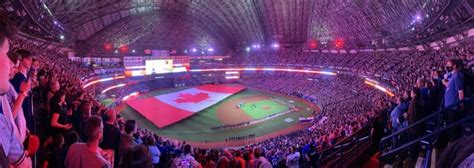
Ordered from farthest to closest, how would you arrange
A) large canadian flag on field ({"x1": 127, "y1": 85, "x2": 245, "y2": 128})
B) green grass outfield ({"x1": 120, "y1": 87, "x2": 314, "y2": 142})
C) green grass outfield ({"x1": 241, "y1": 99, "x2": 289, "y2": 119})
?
1. green grass outfield ({"x1": 241, "y1": 99, "x2": 289, "y2": 119})
2. large canadian flag on field ({"x1": 127, "y1": 85, "x2": 245, "y2": 128})
3. green grass outfield ({"x1": 120, "y1": 87, "x2": 314, "y2": 142})

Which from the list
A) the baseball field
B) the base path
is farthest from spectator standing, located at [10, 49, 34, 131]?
the base path

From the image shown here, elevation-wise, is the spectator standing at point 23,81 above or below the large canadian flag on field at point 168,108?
above

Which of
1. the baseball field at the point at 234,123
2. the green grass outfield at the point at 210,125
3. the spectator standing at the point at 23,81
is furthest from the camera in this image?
the green grass outfield at the point at 210,125

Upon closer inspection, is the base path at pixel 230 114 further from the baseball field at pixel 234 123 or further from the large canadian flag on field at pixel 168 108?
the large canadian flag on field at pixel 168 108

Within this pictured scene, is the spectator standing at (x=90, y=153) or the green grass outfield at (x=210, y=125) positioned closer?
the spectator standing at (x=90, y=153)

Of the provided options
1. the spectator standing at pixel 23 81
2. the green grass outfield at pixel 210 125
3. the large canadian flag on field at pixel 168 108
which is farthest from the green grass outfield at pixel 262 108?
the spectator standing at pixel 23 81

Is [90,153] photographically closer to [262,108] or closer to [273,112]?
[273,112]

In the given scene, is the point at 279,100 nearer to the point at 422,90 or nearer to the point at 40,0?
the point at 40,0

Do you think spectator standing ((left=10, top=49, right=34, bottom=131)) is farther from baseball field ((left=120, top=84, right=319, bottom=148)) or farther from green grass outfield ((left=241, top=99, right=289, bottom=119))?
green grass outfield ((left=241, top=99, right=289, bottom=119))

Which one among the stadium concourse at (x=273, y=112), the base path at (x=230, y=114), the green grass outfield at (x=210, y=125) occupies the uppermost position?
Result: the stadium concourse at (x=273, y=112)

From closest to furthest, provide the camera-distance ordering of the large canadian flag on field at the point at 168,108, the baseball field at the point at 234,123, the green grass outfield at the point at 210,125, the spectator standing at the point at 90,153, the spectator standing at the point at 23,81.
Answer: the spectator standing at the point at 90,153 → the spectator standing at the point at 23,81 → the baseball field at the point at 234,123 → the green grass outfield at the point at 210,125 → the large canadian flag on field at the point at 168,108
